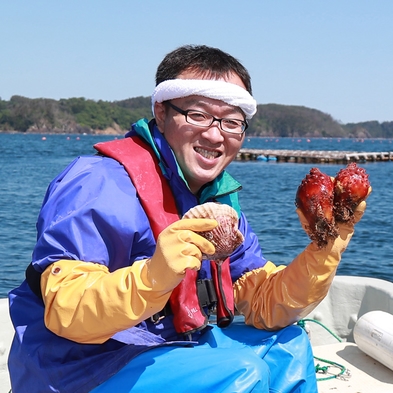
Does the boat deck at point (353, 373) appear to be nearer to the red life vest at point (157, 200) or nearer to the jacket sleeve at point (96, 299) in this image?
the red life vest at point (157, 200)

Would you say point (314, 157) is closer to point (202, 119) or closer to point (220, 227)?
point (202, 119)

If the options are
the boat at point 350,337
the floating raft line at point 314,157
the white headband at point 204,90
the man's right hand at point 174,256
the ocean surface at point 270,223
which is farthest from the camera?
the floating raft line at point 314,157

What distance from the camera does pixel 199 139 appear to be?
327cm

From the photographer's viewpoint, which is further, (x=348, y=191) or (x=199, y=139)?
(x=199, y=139)

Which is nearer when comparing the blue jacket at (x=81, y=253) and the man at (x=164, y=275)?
the man at (x=164, y=275)

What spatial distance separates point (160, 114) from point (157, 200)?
0.53m

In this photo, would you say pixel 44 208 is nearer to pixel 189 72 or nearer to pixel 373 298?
pixel 189 72

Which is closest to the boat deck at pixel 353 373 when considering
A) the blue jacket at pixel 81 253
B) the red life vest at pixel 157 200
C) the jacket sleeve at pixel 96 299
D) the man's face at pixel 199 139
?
the red life vest at pixel 157 200

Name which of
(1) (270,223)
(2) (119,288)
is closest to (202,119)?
(2) (119,288)

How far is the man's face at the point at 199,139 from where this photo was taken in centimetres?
325

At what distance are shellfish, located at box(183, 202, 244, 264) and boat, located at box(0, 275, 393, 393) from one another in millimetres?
2330

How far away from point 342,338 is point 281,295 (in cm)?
295

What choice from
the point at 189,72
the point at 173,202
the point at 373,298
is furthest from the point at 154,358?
the point at 373,298

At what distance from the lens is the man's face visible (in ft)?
10.7
